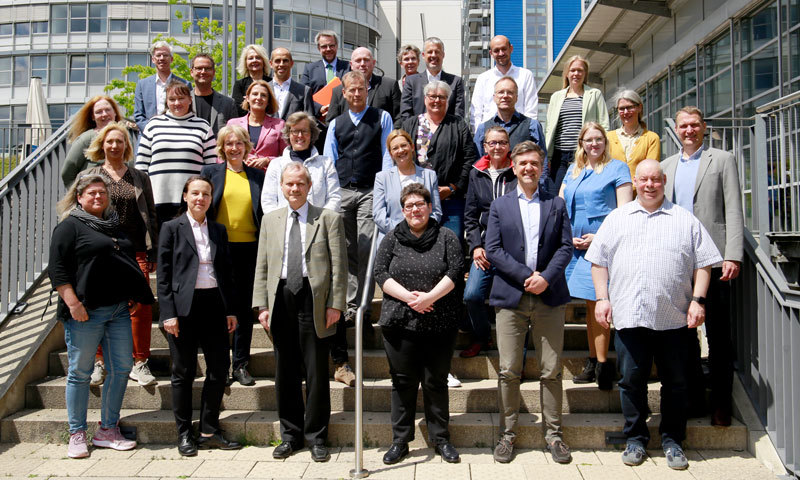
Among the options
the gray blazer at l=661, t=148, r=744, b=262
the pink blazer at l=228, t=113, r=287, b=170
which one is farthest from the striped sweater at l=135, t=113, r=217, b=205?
the gray blazer at l=661, t=148, r=744, b=262

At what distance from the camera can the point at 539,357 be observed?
4.59m

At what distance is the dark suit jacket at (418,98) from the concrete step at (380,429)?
315 centimetres

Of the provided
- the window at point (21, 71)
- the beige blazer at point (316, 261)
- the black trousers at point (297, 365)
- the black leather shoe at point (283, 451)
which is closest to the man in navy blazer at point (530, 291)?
the beige blazer at point (316, 261)

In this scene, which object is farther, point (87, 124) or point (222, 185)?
point (87, 124)

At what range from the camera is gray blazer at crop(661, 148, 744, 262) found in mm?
4695

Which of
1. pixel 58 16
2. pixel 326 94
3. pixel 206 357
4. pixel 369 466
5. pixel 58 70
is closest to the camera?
pixel 369 466

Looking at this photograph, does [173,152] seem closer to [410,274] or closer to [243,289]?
[243,289]

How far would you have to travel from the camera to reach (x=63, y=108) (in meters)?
41.4

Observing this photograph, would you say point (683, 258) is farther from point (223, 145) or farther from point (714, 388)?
point (223, 145)


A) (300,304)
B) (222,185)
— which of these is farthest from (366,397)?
(222,185)

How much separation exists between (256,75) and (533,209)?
3.71 m

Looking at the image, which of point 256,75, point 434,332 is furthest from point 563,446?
point 256,75

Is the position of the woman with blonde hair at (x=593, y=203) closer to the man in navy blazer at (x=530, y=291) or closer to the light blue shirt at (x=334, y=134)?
the man in navy blazer at (x=530, y=291)

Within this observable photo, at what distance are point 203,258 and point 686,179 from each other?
3674 millimetres
